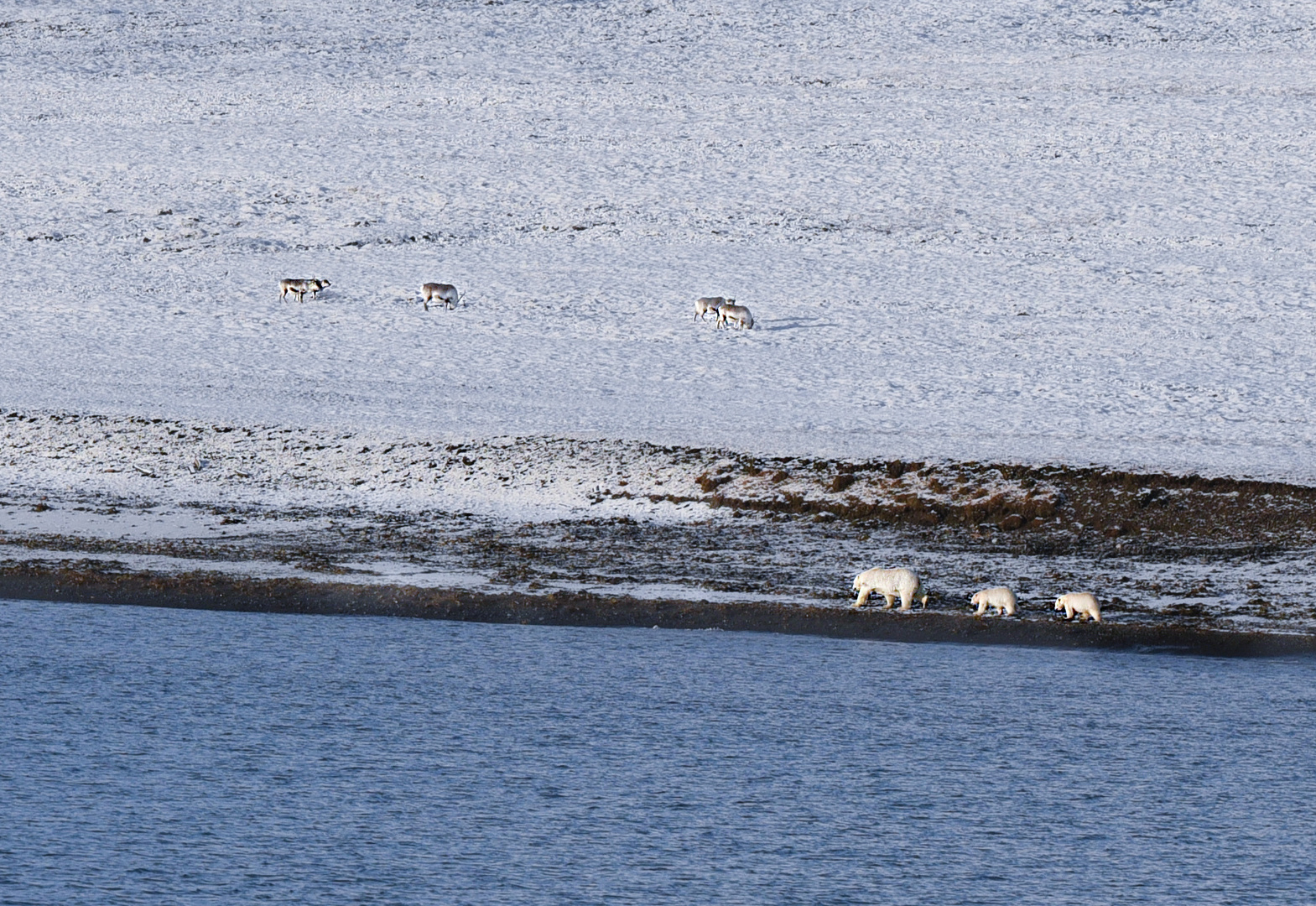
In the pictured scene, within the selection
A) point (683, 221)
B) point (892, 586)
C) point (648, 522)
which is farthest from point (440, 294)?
point (892, 586)

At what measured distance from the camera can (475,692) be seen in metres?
14.4

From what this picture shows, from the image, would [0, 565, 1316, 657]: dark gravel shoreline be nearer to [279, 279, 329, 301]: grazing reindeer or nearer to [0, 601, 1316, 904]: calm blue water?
[0, 601, 1316, 904]: calm blue water

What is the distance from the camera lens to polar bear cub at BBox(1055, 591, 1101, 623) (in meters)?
15.9

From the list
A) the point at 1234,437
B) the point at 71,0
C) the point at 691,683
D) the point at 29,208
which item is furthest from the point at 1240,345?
the point at 71,0

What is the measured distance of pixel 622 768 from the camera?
12.7 metres

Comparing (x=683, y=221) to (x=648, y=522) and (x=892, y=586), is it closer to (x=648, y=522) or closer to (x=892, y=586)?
(x=648, y=522)

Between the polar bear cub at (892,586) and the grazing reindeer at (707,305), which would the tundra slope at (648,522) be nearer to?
the polar bear cub at (892,586)

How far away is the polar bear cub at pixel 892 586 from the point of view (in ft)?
53.5

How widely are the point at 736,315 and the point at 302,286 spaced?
8.62m

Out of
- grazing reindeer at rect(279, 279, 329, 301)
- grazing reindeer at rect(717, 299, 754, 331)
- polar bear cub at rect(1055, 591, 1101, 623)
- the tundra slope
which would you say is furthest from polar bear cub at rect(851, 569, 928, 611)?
grazing reindeer at rect(279, 279, 329, 301)

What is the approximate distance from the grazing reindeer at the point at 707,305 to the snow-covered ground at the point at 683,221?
0.63m

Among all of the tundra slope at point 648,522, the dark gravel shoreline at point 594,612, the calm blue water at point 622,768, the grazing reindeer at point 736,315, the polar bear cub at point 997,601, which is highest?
the grazing reindeer at point 736,315

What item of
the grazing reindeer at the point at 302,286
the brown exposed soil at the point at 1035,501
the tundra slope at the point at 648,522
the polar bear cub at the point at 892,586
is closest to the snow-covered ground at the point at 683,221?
the grazing reindeer at the point at 302,286

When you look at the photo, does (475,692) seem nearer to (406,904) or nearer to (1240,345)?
(406,904)
